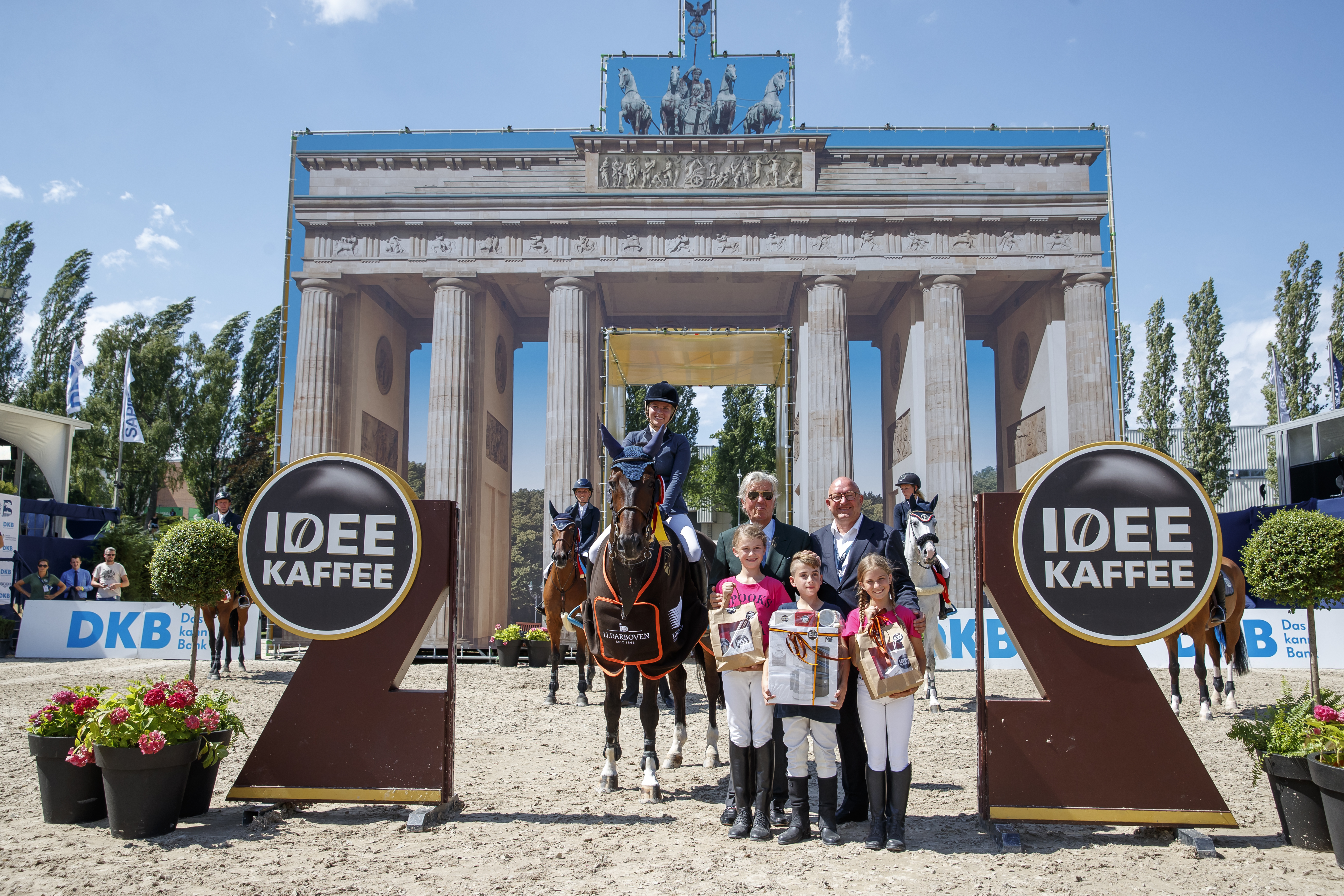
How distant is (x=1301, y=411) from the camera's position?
111ft

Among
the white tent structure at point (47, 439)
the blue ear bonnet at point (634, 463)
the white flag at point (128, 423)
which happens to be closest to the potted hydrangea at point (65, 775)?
the blue ear bonnet at point (634, 463)

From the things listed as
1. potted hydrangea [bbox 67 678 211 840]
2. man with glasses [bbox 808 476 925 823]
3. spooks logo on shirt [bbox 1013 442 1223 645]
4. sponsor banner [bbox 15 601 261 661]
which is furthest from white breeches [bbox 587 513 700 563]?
sponsor banner [bbox 15 601 261 661]

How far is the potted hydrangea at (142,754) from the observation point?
5250 mm

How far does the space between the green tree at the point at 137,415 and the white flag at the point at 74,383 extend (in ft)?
23.2

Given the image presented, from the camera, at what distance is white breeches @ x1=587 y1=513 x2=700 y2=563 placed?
20.0 feet

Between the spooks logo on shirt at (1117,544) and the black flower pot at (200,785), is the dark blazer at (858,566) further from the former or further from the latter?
the black flower pot at (200,785)

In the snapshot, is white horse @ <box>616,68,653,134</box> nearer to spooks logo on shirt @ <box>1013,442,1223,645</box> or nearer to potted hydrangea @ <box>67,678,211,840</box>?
spooks logo on shirt @ <box>1013,442,1223,645</box>

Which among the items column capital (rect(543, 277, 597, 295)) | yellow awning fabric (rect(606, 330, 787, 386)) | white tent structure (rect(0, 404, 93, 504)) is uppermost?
column capital (rect(543, 277, 597, 295))

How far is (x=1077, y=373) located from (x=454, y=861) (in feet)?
90.2

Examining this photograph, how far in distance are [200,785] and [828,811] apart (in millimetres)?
4320

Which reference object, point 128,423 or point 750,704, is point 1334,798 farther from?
point 128,423

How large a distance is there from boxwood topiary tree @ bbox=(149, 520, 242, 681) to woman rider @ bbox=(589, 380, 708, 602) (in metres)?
8.92

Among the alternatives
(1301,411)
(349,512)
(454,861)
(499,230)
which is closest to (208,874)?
(454,861)

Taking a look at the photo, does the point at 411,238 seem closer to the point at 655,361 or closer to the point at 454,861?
the point at 655,361
